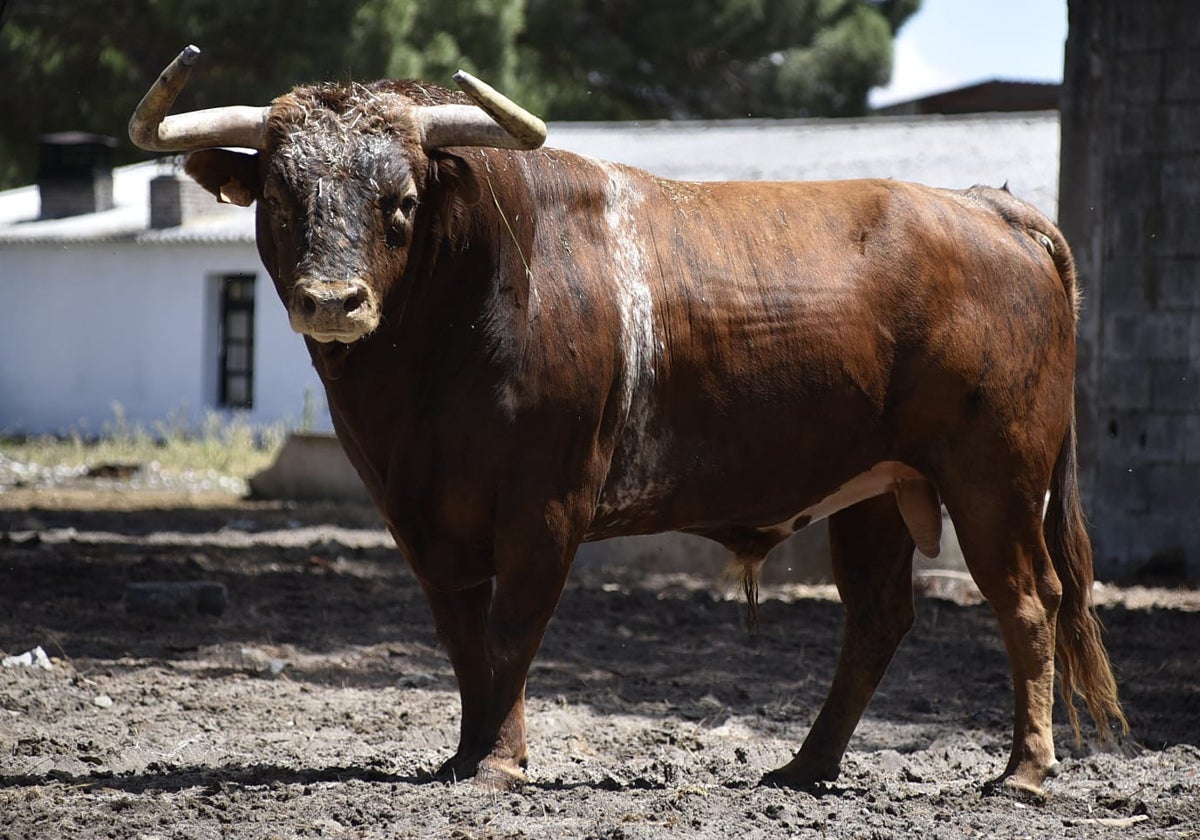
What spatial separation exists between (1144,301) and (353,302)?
785cm

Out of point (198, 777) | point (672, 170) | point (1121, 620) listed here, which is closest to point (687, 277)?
point (198, 777)

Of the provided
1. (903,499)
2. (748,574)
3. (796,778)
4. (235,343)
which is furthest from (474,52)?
(796,778)

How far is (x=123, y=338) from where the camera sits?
943 inches

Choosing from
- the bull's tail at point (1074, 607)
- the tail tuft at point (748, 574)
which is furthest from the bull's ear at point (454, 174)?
the bull's tail at point (1074, 607)

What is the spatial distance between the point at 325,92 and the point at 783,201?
1.62 meters

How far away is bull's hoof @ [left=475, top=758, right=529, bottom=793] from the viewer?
4.60 metres

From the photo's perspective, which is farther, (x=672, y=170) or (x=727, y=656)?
(x=672, y=170)

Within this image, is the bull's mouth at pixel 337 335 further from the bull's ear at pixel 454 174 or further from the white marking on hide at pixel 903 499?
the white marking on hide at pixel 903 499

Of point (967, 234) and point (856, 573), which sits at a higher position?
point (967, 234)

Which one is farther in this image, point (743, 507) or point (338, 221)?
point (743, 507)

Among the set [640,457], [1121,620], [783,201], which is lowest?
[1121,620]

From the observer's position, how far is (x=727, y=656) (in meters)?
7.51

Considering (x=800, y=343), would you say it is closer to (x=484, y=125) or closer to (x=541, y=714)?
(x=484, y=125)

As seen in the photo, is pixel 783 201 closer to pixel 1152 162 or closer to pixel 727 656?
pixel 727 656
